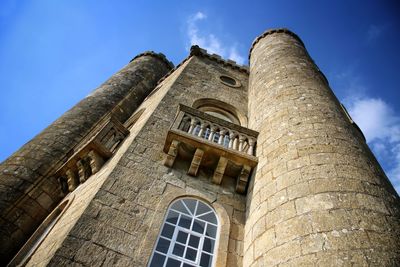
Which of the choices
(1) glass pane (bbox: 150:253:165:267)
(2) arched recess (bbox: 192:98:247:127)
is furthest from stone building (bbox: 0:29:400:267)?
(2) arched recess (bbox: 192:98:247:127)

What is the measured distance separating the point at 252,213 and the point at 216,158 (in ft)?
5.26

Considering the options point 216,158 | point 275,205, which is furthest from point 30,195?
point 275,205

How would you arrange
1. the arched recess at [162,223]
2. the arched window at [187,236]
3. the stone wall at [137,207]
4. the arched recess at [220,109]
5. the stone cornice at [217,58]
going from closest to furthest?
1. the stone wall at [137,207]
2. the arched recess at [162,223]
3. the arched window at [187,236]
4. the arched recess at [220,109]
5. the stone cornice at [217,58]

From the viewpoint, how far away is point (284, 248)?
15.0 ft

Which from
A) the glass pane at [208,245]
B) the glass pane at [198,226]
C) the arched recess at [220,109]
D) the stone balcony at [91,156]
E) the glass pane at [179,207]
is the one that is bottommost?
the glass pane at [208,245]

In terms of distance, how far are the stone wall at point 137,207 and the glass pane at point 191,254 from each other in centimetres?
44

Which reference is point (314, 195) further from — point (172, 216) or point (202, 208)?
point (172, 216)

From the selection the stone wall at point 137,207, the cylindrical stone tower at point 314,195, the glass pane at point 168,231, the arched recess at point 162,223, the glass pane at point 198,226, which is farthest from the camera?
the glass pane at point 198,226

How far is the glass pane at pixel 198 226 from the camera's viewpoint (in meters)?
5.99

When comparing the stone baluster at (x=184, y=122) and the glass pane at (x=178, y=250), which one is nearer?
the glass pane at (x=178, y=250)

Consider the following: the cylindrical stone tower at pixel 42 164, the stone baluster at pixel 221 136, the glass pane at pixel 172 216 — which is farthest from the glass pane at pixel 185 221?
the cylindrical stone tower at pixel 42 164

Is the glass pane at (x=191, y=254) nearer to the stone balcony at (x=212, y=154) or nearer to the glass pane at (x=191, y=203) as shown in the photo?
the glass pane at (x=191, y=203)

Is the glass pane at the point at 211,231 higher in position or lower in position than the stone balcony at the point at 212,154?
lower

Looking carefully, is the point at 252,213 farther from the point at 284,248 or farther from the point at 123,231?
the point at 123,231
